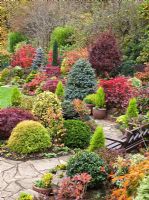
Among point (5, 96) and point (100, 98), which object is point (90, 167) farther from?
point (5, 96)

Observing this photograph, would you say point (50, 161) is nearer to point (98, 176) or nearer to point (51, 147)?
point (51, 147)

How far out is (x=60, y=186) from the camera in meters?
7.86

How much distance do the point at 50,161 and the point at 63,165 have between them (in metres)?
0.81

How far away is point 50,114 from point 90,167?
11.6 feet

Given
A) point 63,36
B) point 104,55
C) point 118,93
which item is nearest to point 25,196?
point 118,93

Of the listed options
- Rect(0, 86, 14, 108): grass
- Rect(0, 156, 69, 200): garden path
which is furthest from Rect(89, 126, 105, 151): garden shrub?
Rect(0, 86, 14, 108): grass

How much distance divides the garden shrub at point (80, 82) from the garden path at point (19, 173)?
488 cm

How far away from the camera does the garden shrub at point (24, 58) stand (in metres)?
22.9

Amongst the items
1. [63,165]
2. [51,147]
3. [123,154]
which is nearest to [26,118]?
[51,147]

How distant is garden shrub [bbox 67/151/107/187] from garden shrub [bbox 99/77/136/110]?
20.0ft

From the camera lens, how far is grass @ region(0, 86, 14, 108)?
15.9m

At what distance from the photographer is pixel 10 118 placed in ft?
38.1

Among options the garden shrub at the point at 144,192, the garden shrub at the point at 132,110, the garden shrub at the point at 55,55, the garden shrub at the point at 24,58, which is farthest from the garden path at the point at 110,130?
the garden shrub at the point at 24,58

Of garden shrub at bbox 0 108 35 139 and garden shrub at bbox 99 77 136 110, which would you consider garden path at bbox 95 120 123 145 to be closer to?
garden shrub at bbox 99 77 136 110
